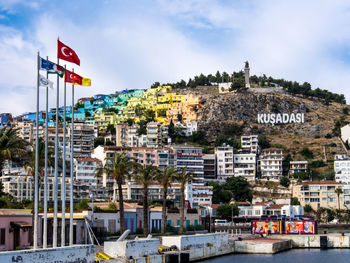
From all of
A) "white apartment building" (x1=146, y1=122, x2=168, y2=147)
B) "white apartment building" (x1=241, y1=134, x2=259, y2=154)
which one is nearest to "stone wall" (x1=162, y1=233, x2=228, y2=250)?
"white apartment building" (x1=146, y1=122, x2=168, y2=147)

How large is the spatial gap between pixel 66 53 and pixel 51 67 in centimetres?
176

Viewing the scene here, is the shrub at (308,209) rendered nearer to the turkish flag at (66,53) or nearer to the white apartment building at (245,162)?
the white apartment building at (245,162)

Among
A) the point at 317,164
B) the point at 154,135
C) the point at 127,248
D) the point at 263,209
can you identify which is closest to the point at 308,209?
the point at 263,209

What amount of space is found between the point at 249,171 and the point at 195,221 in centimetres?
9233

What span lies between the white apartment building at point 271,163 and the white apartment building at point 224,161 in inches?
406

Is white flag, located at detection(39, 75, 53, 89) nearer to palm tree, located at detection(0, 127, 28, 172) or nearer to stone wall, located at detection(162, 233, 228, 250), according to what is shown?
palm tree, located at detection(0, 127, 28, 172)

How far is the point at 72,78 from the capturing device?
130 ft

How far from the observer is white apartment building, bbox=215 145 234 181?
177 meters

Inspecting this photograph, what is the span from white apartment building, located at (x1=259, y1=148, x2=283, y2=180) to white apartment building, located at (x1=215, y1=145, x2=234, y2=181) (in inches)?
406

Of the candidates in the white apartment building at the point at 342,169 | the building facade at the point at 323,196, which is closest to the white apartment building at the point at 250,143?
the white apartment building at the point at 342,169

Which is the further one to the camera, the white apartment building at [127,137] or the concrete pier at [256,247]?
the white apartment building at [127,137]

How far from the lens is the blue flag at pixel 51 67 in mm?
35844

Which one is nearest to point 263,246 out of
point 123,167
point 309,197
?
point 123,167

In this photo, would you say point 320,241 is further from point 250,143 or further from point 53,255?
point 250,143
